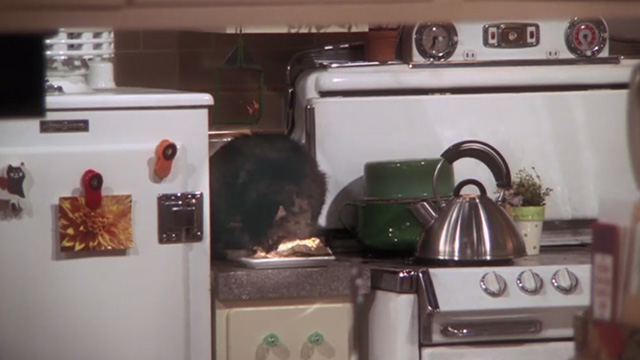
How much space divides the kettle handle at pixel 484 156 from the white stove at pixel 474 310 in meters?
0.26

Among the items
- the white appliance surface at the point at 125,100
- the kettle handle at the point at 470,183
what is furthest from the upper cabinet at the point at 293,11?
the kettle handle at the point at 470,183

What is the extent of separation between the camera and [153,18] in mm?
1301

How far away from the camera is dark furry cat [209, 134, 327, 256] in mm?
2270

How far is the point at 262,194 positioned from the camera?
2279 mm

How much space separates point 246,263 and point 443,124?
590mm

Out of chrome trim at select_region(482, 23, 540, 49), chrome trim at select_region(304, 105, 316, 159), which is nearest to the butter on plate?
chrome trim at select_region(304, 105, 316, 159)

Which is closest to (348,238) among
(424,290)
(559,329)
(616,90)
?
(424,290)

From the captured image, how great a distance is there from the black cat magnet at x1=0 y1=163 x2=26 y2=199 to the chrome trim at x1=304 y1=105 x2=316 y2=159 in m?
0.67

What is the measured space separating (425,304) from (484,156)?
1.39 ft

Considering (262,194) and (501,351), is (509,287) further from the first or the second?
(262,194)

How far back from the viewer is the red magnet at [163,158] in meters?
2.10

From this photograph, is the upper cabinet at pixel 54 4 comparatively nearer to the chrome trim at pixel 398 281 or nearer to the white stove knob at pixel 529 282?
the chrome trim at pixel 398 281

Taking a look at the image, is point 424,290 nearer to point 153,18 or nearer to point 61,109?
point 61,109

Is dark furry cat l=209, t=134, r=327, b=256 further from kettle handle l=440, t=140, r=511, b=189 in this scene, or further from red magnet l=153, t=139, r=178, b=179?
kettle handle l=440, t=140, r=511, b=189
